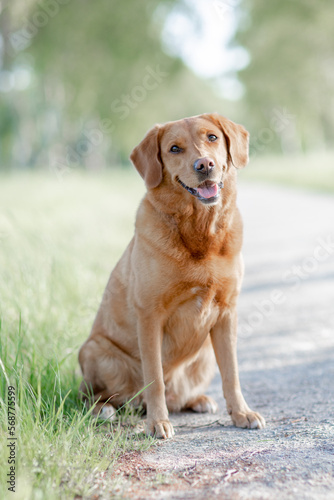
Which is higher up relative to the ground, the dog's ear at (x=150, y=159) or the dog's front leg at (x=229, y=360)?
the dog's ear at (x=150, y=159)

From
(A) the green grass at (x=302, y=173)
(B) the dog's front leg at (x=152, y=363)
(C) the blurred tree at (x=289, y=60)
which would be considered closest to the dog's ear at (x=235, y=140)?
(B) the dog's front leg at (x=152, y=363)

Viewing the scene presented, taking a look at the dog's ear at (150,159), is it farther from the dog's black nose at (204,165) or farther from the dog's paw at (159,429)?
the dog's paw at (159,429)

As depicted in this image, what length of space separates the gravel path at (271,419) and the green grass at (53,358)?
0.68 feet

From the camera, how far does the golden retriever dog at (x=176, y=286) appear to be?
3170mm

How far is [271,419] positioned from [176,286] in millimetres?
1024

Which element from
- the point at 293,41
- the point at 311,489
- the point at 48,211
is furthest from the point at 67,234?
the point at 293,41

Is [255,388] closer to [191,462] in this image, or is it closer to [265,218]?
[191,462]

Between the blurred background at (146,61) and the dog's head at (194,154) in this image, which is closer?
the dog's head at (194,154)

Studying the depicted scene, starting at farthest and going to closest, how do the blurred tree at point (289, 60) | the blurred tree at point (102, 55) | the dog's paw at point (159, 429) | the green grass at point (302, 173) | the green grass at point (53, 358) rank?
the blurred tree at point (289, 60), the green grass at point (302, 173), the blurred tree at point (102, 55), the dog's paw at point (159, 429), the green grass at point (53, 358)

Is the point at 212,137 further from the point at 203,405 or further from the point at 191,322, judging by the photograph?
the point at 203,405

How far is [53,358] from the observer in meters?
3.46

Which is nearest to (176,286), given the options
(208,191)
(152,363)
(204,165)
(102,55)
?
(152,363)

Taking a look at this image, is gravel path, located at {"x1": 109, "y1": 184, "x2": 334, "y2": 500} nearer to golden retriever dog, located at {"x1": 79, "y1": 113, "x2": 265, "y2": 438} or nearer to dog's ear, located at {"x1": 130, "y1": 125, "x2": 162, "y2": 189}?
golden retriever dog, located at {"x1": 79, "y1": 113, "x2": 265, "y2": 438}

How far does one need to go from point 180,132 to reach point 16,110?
1768 inches
